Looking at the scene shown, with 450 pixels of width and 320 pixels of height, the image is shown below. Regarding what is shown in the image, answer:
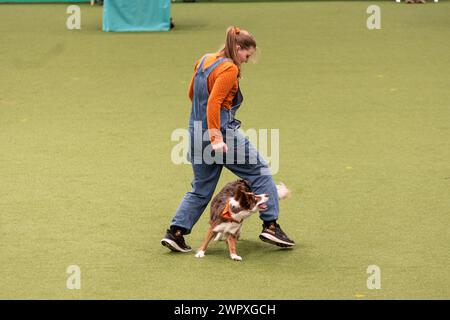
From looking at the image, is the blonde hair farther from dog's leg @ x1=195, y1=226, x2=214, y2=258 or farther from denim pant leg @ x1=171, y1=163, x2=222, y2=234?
dog's leg @ x1=195, y1=226, x2=214, y2=258

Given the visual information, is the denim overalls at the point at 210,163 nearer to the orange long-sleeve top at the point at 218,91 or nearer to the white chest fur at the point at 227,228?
the orange long-sleeve top at the point at 218,91

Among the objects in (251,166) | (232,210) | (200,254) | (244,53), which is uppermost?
(244,53)

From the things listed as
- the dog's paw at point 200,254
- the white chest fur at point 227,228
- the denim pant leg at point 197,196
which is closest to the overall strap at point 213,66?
the denim pant leg at point 197,196

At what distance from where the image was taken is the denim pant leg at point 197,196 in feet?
23.2

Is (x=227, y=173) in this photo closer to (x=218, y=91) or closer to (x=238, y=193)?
(x=238, y=193)

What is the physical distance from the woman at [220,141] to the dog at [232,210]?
0.41 feet

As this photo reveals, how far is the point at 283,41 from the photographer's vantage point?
16719 mm

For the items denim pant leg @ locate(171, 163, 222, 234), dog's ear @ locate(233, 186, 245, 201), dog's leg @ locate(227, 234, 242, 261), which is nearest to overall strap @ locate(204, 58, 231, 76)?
denim pant leg @ locate(171, 163, 222, 234)

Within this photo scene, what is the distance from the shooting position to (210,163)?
22.9 ft

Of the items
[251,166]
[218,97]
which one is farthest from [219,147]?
[251,166]

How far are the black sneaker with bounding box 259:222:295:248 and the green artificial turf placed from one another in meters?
0.09

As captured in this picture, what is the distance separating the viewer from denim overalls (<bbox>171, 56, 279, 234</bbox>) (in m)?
6.85

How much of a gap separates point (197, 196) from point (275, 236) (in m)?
0.63

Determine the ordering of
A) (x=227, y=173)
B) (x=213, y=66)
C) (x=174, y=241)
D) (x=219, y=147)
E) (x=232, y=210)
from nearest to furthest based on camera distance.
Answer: (x=219, y=147), (x=213, y=66), (x=232, y=210), (x=174, y=241), (x=227, y=173)
